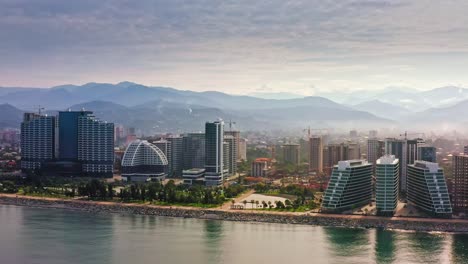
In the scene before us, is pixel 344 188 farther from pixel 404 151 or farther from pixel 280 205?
pixel 404 151

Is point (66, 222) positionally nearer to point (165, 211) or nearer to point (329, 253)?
point (165, 211)

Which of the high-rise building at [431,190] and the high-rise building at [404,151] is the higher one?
the high-rise building at [404,151]

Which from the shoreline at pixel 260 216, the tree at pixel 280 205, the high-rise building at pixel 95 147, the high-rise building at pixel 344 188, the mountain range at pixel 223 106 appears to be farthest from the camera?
the mountain range at pixel 223 106

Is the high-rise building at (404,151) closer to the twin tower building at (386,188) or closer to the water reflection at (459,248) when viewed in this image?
the twin tower building at (386,188)

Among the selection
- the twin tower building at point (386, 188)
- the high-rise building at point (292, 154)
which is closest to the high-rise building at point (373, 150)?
the twin tower building at point (386, 188)

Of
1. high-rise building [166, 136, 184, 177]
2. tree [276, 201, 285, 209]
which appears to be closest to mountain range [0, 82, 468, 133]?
high-rise building [166, 136, 184, 177]

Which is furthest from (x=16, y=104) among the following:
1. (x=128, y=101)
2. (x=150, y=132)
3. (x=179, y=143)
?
(x=179, y=143)

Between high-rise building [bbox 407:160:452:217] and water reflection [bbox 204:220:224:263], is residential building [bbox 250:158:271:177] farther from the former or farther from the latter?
water reflection [bbox 204:220:224:263]
